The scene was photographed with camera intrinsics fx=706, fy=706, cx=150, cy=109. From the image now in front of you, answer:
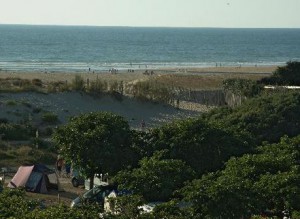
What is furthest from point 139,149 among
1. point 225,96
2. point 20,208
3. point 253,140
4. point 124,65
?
point 124,65

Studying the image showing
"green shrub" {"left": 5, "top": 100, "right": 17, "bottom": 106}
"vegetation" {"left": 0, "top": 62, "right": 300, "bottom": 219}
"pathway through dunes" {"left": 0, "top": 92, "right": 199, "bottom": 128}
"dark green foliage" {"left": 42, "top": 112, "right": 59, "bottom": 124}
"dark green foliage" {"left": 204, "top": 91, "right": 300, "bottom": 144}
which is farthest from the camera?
"green shrub" {"left": 5, "top": 100, "right": 17, "bottom": 106}

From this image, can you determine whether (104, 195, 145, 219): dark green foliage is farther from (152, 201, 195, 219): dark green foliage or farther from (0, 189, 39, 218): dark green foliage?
(0, 189, 39, 218): dark green foliage

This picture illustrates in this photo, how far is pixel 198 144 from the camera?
22.3 m

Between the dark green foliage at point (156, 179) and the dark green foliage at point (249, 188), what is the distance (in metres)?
0.93

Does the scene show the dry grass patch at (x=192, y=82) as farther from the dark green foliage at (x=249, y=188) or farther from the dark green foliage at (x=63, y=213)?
the dark green foliage at (x=63, y=213)

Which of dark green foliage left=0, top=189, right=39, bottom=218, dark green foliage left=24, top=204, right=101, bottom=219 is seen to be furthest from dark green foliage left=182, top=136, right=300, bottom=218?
dark green foliage left=0, top=189, right=39, bottom=218

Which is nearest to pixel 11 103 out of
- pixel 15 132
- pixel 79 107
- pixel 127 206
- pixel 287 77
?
pixel 79 107

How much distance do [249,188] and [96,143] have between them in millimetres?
6823

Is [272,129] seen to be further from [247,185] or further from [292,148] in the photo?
[247,185]

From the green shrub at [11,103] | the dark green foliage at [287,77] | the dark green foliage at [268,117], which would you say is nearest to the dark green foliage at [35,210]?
the dark green foliage at [268,117]

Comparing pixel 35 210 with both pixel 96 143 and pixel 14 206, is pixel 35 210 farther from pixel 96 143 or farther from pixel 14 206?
pixel 96 143

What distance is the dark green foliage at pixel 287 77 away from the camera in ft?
148

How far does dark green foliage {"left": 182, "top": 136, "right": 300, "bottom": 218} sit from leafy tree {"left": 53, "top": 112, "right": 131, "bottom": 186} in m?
4.29

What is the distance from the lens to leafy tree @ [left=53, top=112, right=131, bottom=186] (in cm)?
2220
